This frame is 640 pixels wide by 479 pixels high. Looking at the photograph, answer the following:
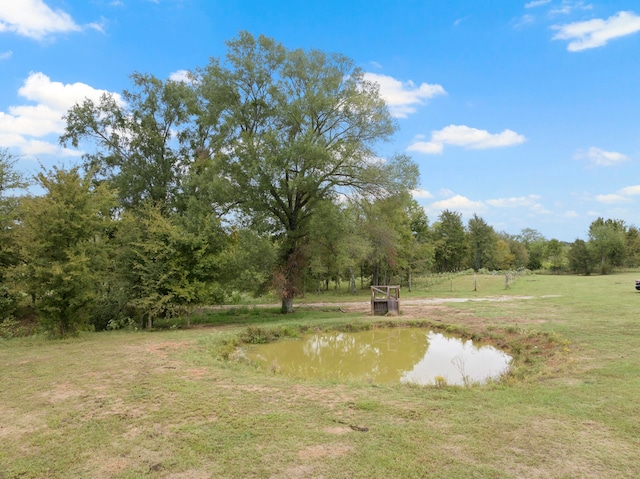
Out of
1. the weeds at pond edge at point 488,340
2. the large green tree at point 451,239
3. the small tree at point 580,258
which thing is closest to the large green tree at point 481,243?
the large green tree at point 451,239

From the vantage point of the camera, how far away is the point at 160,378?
7109mm

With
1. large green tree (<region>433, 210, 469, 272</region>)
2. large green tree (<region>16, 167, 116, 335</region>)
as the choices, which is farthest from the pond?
large green tree (<region>433, 210, 469, 272</region>)

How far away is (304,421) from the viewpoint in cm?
499

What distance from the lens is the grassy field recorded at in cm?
387

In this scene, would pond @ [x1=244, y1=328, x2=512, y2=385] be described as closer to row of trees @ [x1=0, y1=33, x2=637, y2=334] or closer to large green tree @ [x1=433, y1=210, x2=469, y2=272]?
row of trees @ [x1=0, y1=33, x2=637, y2=334]

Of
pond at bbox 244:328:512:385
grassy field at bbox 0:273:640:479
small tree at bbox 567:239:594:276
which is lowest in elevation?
pond at bbox 244:328:512:385

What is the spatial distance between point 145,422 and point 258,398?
1.61 meters

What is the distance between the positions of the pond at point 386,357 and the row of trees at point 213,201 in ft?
14.1

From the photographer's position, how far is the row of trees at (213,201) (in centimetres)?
1156

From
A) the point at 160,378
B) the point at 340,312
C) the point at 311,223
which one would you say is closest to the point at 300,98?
the point at 311,223

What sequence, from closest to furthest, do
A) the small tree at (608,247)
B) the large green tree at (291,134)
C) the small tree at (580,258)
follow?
the large green tree at (291,134), the small tree at (608,247), the small tree at (580,258)

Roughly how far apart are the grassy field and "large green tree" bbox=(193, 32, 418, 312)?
29.6 ft

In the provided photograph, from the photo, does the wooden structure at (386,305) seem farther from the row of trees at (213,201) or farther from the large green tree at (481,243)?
the large green tree at (481,243)

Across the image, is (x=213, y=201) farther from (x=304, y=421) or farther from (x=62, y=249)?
(x=304, y=421)
